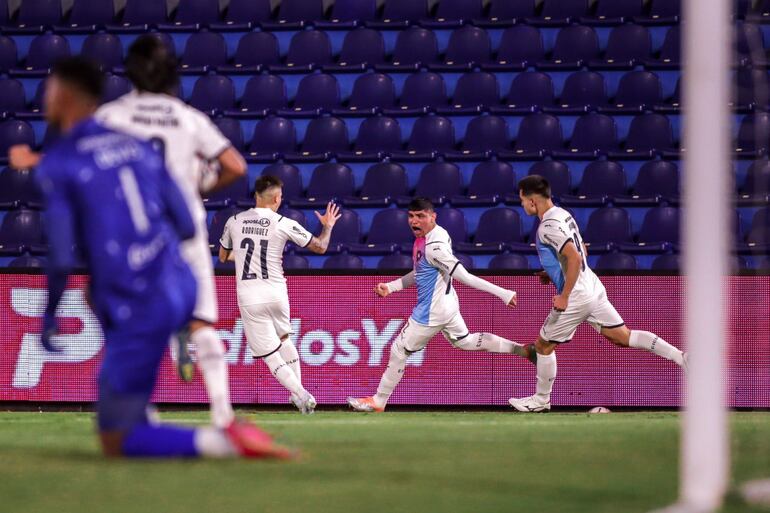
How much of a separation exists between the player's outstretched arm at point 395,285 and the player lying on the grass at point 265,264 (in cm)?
73

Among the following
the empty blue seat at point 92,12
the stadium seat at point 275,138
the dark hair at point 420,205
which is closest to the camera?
the dark hair at point 420,205

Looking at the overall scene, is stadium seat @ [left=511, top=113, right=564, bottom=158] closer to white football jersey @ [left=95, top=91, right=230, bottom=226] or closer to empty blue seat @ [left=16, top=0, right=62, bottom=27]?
empty blue seat @ [left=16, top=0, right=62, bottom=27]

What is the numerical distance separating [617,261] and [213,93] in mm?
6181

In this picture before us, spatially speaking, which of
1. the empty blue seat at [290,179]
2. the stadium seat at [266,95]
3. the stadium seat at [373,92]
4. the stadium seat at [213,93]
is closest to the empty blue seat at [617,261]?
the stadium seat at [373,92]

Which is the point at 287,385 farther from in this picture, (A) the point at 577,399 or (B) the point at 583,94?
(B) the point at 583,94

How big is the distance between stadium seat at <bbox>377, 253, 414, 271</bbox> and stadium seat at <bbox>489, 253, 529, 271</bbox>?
100cm

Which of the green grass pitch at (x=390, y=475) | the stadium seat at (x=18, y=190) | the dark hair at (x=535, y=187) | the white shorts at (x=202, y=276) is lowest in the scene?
the green grass pitch at (x=390, y=475)

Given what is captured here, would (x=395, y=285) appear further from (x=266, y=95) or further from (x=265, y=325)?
(x=266, y=95)

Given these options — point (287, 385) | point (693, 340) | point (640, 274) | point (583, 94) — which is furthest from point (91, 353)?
point (693, 340)

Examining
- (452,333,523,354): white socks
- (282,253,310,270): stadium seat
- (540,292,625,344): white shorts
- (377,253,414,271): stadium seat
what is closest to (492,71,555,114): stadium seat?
(377,253,414,271): stadium seat

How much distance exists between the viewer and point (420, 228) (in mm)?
11430

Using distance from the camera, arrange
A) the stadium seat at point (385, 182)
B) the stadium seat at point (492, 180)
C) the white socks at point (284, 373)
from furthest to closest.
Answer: the stadium seat at point (385, 182), the stadium seat at point (492, 180), the white socks at point (284, 373)

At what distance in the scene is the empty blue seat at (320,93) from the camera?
1540 cm

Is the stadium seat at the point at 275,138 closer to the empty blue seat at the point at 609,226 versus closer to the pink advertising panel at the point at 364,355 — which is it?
the pink advertising panel at the point at 364,355
